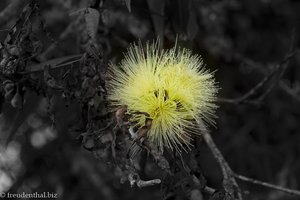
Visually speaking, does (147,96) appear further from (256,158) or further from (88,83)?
(256,158)

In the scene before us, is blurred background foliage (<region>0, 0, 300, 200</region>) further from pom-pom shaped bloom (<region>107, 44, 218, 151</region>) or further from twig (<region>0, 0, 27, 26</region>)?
pom-pom shaped bloom (<region>107, 44, 218, 151</region>)

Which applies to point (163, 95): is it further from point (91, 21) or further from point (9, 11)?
point (9, 11)

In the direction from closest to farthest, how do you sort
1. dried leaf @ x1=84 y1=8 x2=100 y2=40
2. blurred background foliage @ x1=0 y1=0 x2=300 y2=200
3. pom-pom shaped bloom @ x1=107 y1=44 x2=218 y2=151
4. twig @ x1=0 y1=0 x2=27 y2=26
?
1. pom-pom shaped bloom @ x1=107 y1=44 x2=218 y2=151
2. dried leaf @ x1=84 y1=8 x2=100 y2=40
3. twig @ x1=0 y1=0 x2=27 y2=26
4. blurred background foliage @ x1=0 y1=0 x2=300 y2=200

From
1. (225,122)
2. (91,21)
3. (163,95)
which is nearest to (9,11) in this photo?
(91,21)

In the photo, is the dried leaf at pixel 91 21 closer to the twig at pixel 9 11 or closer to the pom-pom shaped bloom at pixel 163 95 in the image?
the pom-pom shaped bloom at pixel 163 95

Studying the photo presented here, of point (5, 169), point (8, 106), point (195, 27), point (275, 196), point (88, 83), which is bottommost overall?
point (5, 169)

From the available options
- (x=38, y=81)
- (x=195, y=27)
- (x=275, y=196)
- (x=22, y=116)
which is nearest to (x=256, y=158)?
(x=275, y=196)

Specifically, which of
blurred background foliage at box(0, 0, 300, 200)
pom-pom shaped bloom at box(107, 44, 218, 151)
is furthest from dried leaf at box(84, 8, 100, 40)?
blurred background foliage at box(0, 0, 300, 200)

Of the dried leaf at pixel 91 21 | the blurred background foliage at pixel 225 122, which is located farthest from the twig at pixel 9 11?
the blurred background foliage at pixel 225 122

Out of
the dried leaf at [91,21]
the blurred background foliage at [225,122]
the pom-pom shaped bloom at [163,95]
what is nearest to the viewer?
the pom-pom shaped bloom at [163,95]
